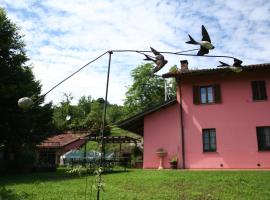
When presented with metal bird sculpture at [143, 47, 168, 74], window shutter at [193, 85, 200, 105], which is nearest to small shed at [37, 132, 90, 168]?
window shutter at [193, 85, 200, 105]

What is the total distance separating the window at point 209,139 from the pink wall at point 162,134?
1.49 metres

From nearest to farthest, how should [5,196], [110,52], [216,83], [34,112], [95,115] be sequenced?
[5,196] < [110,52] < [216,83] < [34,112] < [95,115]

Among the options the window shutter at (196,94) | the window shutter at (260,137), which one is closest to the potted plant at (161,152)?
the window shutter at (196,94)

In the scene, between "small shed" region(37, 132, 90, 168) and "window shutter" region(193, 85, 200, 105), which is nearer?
"window shutter" region(193, 85, 200, 105)

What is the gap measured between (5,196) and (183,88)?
16956 mm

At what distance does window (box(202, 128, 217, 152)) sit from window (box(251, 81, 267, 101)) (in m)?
3.07

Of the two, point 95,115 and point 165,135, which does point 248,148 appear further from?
point 95,115

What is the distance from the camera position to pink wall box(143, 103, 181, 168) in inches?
774

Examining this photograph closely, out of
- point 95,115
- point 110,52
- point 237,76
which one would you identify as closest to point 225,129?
point 237,76

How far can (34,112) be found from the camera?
951 inches

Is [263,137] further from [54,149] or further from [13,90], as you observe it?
[54,149]

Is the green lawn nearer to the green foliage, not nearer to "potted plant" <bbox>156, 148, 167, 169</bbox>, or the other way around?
"potted plant" <bbox>156, 148, 167, 169</bbox>

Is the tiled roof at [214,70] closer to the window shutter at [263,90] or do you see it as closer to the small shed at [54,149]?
the window shutter at [263,90]

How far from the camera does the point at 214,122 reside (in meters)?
19.2
